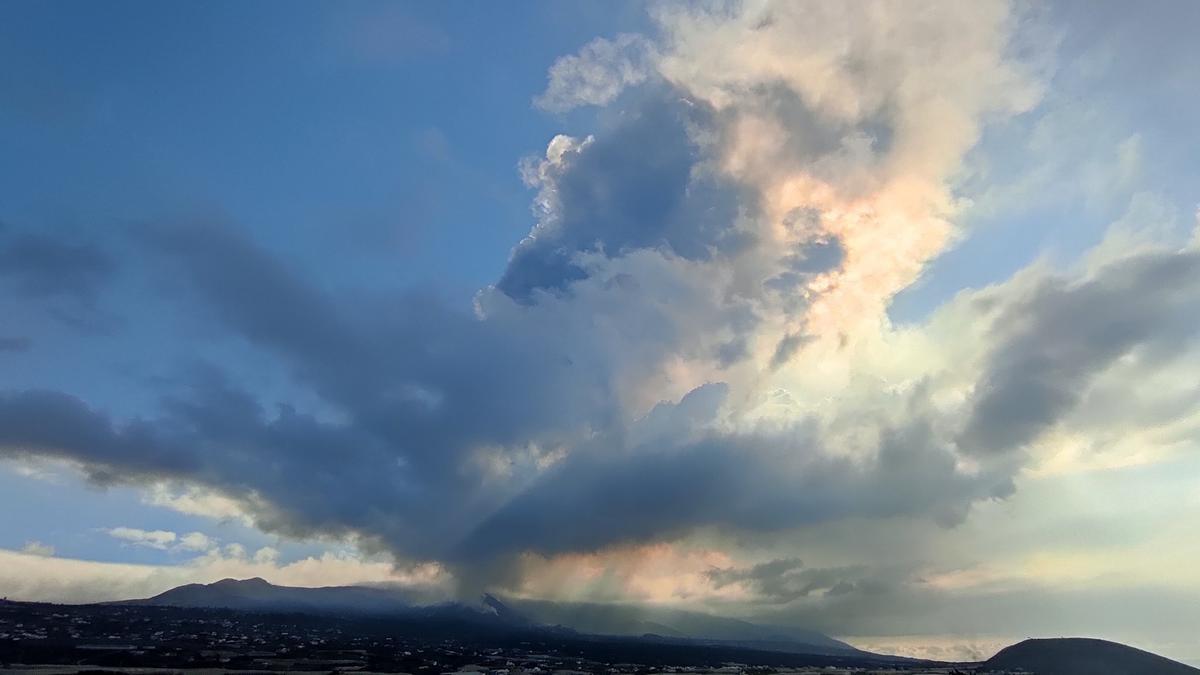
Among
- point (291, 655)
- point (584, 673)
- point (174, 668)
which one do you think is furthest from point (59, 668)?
point (584, 673)

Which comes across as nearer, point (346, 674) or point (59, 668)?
point (59, 668)

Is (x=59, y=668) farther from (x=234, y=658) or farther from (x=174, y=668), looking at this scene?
(x=234, y=658)

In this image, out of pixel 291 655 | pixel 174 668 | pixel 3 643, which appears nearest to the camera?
pixel 174 668

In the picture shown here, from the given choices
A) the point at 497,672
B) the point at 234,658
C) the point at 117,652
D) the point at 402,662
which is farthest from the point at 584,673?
the point at 117,652

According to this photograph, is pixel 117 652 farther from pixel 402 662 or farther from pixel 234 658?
pixel 402 662

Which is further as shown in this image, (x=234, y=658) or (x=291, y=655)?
(x=291, y=655)

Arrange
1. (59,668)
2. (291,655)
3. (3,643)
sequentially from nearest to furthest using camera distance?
Answer: (59,668) < (3,643) < (291,655)

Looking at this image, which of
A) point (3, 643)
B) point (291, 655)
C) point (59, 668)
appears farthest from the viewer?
point (291, 655)

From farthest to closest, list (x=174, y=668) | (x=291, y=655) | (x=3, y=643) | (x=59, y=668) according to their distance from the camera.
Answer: (x=291, y=655), (x=3, y=643), (x=174, y=668), (x=59, y=668)
